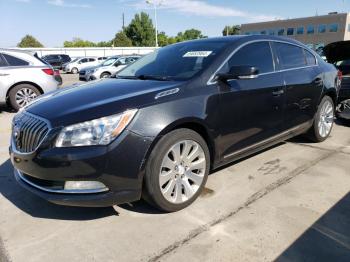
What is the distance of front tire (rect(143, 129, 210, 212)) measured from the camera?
294cm

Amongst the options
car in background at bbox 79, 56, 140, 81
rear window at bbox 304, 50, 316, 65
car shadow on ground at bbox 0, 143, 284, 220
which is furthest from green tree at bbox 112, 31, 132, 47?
car shadow on ground at bbox 0, 143, 284, 220

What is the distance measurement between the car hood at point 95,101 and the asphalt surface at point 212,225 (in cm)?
95

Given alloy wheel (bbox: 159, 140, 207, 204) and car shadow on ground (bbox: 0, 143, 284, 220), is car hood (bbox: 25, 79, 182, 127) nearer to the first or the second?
alloy wheel (bbox: 159, 140, 207, 204)

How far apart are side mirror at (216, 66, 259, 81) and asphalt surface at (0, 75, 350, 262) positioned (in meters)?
1.16

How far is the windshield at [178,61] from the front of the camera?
11.9 ft

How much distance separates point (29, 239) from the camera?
9.34ft

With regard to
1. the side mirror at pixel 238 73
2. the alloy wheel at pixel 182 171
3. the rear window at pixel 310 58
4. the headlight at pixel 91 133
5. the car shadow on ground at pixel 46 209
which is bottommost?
the car shadow on ground at pixel 46 209

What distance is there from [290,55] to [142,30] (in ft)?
232

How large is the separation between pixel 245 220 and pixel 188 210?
54 cm

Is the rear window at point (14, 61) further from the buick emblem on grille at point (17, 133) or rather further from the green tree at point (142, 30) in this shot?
the green tree at point (142, 30)

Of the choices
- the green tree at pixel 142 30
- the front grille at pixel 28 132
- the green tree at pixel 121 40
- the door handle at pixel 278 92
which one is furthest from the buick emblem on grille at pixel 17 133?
the green tree at pixel 142 30

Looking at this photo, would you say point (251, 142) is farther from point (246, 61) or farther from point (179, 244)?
point (179, 244)

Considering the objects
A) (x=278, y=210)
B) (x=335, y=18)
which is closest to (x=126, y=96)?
(x=278, y=210)

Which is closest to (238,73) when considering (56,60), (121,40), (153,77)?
(153,77)
